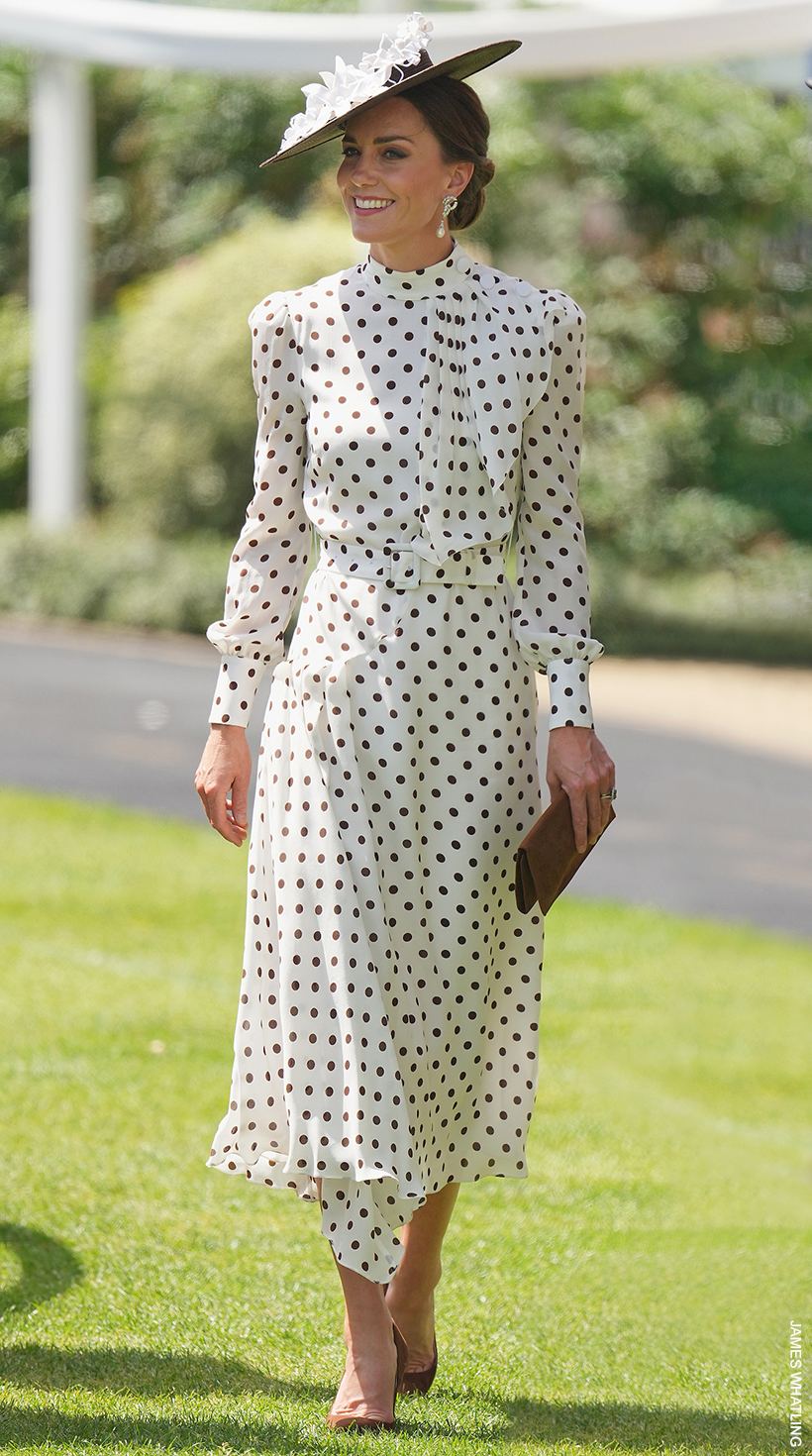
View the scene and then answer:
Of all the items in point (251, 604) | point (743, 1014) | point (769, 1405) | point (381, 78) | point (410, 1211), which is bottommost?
point (743, 1014)

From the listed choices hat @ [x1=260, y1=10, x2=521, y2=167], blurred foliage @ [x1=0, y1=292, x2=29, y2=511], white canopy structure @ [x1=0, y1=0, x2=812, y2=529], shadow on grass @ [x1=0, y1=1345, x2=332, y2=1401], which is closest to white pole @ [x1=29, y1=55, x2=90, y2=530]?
white canopy structure @ [x1=0, y1=0, x2=812, y2=529]

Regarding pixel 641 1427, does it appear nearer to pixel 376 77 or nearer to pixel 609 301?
pixel 376 77

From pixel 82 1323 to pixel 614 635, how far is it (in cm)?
1535

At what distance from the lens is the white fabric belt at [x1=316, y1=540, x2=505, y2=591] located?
8.92 feet

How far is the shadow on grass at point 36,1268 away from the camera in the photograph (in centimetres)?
335

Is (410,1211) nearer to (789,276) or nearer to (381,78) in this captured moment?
(381,78)

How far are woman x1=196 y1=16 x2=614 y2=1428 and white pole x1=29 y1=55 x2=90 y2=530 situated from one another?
16.5m

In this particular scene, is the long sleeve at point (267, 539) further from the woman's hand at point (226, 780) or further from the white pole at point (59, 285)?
the white pole at point (59, 285)

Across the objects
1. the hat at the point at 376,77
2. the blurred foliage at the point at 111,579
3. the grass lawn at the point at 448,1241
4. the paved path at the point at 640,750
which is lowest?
the paved path at the point at 640,750

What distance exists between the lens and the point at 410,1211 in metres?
2.77

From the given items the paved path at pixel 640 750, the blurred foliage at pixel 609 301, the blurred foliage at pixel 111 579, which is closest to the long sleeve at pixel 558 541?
the paved path at pixel 640 750

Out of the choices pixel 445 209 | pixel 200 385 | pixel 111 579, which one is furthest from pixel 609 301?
pixel 445 209

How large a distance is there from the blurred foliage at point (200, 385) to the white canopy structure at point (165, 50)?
0.64 metres

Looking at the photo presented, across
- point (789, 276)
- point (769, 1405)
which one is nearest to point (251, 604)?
point (769, 1405)
